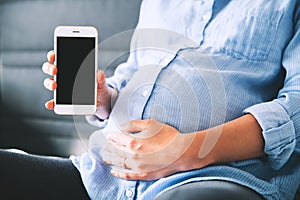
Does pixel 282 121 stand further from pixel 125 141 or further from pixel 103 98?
pixel 103 98

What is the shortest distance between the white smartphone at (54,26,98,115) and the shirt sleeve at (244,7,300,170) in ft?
0.88

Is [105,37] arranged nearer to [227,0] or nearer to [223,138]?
[227,0]

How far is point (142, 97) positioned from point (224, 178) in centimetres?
25

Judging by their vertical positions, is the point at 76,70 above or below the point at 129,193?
above

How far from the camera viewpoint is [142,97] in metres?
0.98

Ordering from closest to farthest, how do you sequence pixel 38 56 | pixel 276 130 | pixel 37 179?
pixel 276 130
pixel 37 179
pixel 38 56

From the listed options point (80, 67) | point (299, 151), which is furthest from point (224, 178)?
point (80, 67)

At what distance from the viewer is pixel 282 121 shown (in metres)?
0.86

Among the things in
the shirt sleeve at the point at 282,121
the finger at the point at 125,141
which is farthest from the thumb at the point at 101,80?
the shirt sleeve at the point at 282,121

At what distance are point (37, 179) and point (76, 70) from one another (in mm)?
211

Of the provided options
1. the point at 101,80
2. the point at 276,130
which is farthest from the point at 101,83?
the point at 276,130

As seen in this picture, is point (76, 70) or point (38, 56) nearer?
point (76, 70)

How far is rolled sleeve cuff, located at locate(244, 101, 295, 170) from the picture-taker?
2.79ft

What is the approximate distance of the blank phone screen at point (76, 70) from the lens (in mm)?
938
